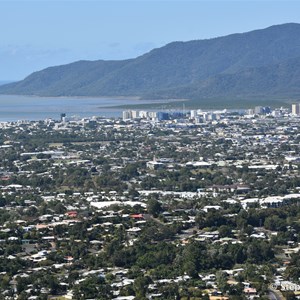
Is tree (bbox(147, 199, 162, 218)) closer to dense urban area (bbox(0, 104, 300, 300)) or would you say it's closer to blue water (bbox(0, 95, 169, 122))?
dense urban area (bbox(0, 104, 300, 300))

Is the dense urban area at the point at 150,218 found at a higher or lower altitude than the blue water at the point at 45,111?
higher

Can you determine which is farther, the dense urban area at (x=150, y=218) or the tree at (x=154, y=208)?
the tree at (x=154, y=208)

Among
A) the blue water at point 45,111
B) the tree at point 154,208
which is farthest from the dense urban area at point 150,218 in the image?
the blue water at point 45,111

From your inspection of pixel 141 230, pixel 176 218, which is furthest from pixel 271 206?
pixel 141 230

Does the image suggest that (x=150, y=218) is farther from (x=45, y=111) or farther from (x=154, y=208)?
(x=45, y=111)

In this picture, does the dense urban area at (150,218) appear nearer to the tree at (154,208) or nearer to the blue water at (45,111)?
the tree at (154,208)

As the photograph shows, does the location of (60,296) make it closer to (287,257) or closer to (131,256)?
(131,256)

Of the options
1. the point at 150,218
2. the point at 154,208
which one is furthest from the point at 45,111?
the point at 150,218

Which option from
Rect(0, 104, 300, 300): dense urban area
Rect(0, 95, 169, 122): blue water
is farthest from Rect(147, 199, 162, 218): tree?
Rect(0, 95, 169, 122): blue water
